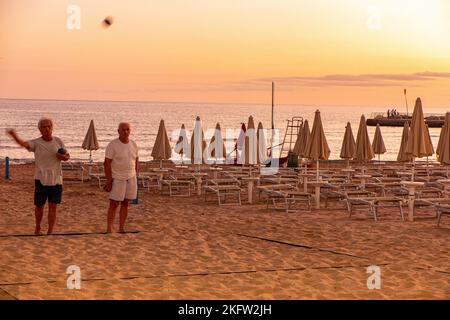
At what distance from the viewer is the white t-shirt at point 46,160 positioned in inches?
325

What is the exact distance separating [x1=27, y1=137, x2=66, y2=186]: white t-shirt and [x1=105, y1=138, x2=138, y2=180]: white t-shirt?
1.88ft

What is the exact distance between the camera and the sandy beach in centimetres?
614

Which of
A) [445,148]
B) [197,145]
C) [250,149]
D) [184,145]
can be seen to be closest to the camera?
[445,148]

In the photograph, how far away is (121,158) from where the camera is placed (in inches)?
335

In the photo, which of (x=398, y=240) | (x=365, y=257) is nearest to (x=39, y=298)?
(x=365, y=257)

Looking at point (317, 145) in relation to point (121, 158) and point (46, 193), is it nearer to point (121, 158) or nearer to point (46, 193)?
point (121, 158)

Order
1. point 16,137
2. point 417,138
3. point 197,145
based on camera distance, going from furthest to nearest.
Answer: point 197,145 < point 417,138 < point 16,137

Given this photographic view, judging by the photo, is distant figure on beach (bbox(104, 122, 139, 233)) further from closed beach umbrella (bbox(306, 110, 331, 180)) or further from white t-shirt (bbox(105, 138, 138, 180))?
closed beach umbrella (bbox(306, 110, 331, 180))

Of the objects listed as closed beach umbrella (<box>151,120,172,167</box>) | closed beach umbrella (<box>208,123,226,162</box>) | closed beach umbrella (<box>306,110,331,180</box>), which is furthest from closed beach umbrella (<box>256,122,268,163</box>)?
closed beach umbrella (<box>306,110,331,180</box>)

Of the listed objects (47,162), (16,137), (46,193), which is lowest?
(46,193)

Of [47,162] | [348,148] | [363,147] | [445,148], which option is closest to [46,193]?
[47,162]

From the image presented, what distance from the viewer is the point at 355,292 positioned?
6.14 meters

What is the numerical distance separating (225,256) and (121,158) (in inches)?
69.9

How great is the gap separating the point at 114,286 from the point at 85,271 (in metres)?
0.73
